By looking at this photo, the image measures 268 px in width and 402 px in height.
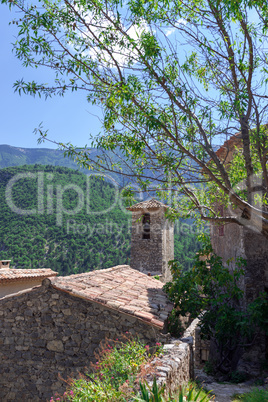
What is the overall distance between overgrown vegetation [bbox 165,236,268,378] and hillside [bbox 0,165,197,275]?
923 inches

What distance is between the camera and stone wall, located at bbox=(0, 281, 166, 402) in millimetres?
6102

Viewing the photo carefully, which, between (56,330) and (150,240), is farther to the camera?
(150,240)

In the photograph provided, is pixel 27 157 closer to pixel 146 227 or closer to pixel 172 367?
pixel 146 227

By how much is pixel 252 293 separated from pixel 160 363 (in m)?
3.81

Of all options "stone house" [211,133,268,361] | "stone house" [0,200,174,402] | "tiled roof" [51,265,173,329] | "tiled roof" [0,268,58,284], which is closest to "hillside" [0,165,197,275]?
"tiled roof" [0,268,58,284]

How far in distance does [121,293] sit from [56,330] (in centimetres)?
160

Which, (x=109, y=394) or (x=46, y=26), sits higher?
(x=46, y=26)

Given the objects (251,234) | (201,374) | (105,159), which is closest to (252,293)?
(251,234)

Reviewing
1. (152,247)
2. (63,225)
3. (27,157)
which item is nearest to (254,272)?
(152,247)

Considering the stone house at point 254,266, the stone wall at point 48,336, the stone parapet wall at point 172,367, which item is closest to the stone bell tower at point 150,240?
the stone house at point 254,266

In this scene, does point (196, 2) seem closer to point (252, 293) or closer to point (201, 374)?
point (252, 293)

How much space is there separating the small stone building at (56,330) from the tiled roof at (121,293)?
2 centimetres

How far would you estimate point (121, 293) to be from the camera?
7336mm

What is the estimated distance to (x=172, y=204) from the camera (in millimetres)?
7027
